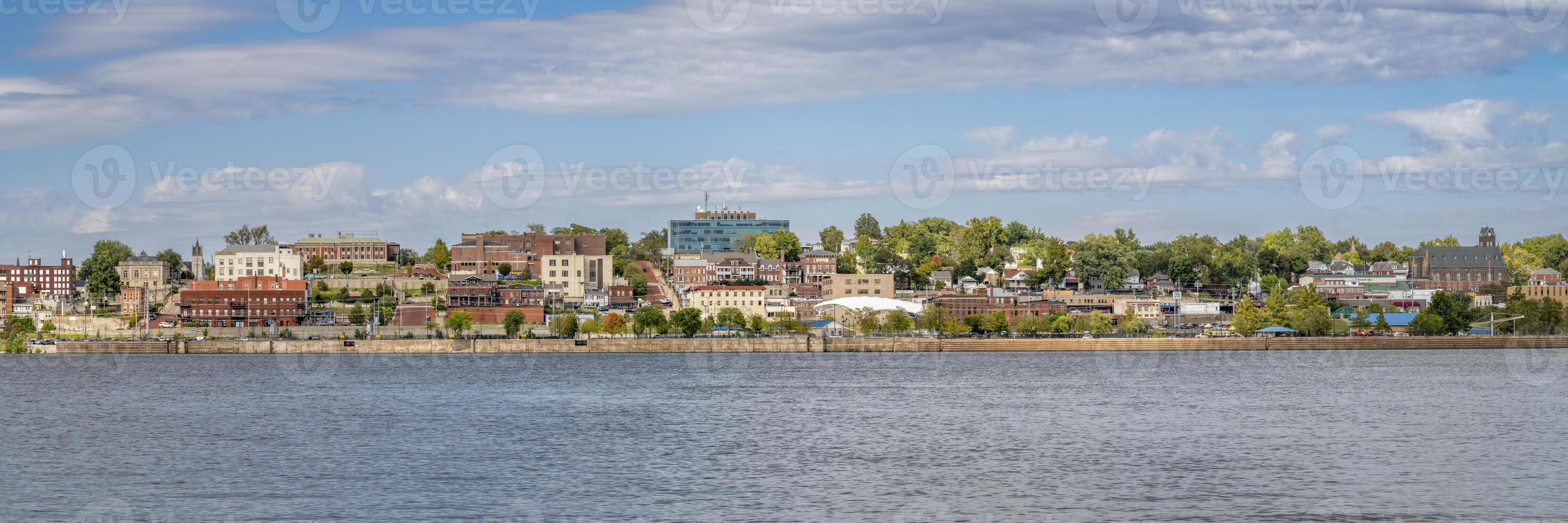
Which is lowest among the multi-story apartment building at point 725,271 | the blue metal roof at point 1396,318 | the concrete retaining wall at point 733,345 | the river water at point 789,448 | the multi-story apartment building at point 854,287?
the river water at point 789,448

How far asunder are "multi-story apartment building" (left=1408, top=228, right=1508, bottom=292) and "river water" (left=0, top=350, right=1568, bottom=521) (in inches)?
3420

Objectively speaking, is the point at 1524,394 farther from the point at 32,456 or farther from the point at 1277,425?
the point at 32,456

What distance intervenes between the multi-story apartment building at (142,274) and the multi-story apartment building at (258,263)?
13.9 ft

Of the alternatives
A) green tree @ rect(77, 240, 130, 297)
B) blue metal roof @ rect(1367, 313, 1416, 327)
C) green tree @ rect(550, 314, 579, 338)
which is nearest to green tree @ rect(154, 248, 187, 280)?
green tree @ rect(77, 240, 130, 297)

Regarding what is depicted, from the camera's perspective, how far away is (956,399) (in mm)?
49219

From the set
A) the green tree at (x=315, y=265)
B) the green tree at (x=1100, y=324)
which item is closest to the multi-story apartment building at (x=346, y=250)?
the green tree at (x=315, y=265)

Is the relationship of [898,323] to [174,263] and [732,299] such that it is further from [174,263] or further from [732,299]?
[174,263]

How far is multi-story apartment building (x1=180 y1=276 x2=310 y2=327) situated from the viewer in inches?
3861

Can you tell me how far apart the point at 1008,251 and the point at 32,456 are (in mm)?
130511

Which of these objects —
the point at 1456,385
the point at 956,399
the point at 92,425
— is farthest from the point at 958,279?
the point at 92,425

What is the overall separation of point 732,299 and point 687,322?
15.9 meters

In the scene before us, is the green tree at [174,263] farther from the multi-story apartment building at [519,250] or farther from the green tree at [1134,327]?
the green tree at [1134,327]

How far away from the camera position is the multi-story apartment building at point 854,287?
404 ft

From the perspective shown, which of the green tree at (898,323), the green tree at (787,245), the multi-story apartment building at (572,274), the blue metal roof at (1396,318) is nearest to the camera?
the green tree at (898,323)
